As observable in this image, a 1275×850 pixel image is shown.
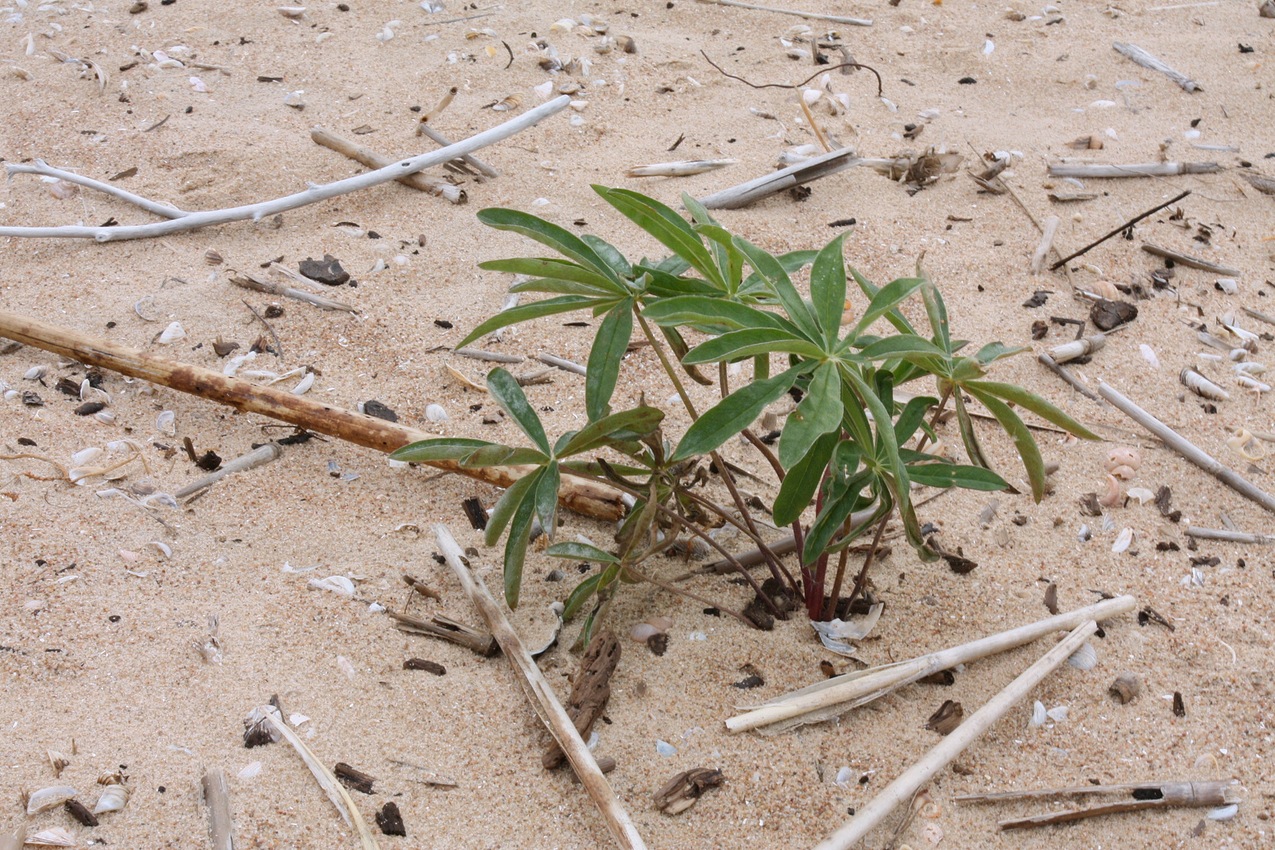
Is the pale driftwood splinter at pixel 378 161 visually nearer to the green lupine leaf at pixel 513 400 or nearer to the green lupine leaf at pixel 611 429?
the green lupine leaf at pixel 513 400

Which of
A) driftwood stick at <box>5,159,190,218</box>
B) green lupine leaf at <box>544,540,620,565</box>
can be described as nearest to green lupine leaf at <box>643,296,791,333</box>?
green lupine leaf at <box>544,540,620,565</box>

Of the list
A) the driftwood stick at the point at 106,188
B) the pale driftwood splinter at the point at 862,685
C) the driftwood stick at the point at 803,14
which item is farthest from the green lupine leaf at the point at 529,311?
the driftwood stick at the point at 803,14

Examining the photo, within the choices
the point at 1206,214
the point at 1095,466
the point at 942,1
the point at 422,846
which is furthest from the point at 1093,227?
the point at 422,846

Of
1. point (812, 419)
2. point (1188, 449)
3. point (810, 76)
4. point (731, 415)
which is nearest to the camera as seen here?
point (812, 419)

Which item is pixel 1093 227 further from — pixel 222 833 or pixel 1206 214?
pixel 222 833

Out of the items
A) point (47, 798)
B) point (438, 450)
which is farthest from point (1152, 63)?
point (47, 798)

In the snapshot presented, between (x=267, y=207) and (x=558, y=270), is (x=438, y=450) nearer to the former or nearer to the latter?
(x=558, y=270)

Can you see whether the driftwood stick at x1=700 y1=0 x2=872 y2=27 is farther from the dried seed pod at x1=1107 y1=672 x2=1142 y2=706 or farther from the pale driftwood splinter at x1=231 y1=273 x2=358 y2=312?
the dried seed pod at x1=1107 y1=672 x2=1142 y2=706
